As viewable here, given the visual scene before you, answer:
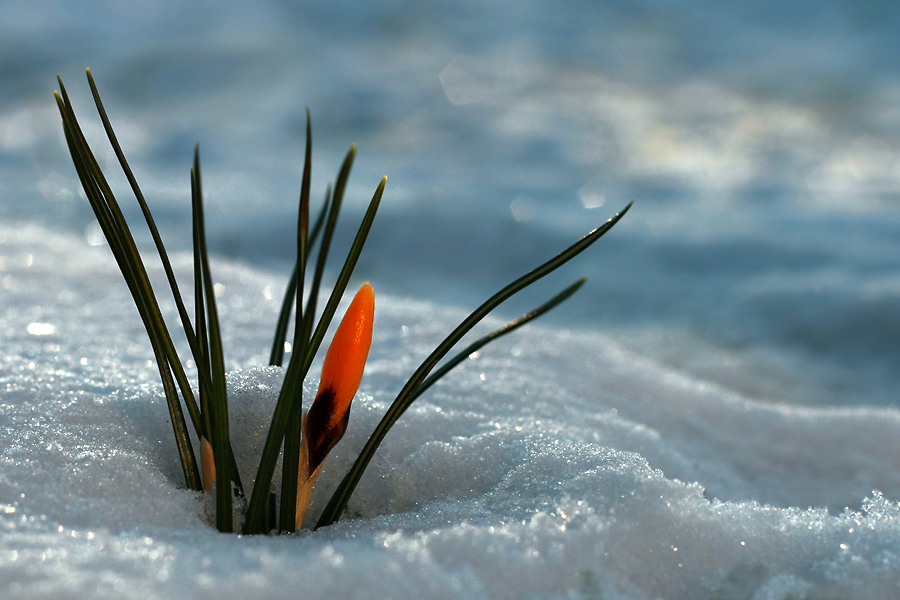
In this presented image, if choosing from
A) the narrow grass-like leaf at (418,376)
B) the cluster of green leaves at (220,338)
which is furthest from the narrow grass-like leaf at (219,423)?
the narrow grass-like leaf at (418,376)

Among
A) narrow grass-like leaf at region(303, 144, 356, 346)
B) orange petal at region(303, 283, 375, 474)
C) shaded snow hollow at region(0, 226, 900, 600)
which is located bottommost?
shaded snow hollow at region(0, 226, 900, 600)

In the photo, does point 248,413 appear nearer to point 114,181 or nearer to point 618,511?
point 618,511

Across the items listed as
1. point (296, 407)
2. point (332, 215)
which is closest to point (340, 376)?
point (296, 407)

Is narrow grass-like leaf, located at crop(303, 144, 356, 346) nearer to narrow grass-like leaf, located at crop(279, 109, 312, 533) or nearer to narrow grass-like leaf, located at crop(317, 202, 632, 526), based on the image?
narrow grass-like leaf, located at crop(279, 109, 312, 533)

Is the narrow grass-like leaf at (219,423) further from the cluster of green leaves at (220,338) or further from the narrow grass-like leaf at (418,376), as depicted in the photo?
the narrow grass-like leaf at (418,376)

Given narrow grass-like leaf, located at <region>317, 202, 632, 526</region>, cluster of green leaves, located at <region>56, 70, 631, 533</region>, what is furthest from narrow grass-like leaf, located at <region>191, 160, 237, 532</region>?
narrow grass-like leaf, located at <region>317, 202, 632, 526</region>
